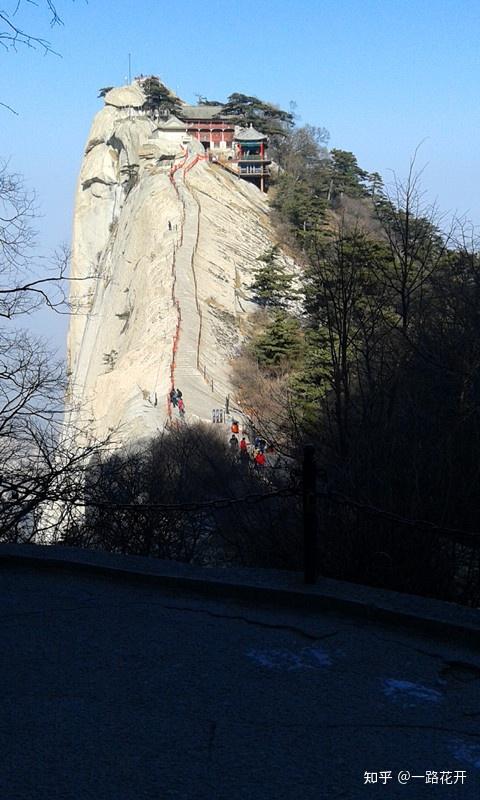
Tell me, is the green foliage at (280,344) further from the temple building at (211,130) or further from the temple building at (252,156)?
the temple building at (211,130)

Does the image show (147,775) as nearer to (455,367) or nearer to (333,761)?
(333,761)

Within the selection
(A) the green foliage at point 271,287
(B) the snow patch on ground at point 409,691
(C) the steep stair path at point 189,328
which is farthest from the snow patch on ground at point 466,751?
(A) the green foliage at point 271,287

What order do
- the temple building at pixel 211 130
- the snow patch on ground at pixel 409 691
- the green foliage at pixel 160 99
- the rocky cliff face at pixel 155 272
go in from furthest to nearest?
the temple building at pixel 211 130
the green foliage at pixel 160 99
the rocky cliff face at pixel 155 272
the snow patch on ground at pixel 409 691

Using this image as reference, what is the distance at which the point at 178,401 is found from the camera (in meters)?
37.9

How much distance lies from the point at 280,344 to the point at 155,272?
37.6 ft

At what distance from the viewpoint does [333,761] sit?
369 centimetres

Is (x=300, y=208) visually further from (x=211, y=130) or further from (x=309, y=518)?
(x=309, y=518)

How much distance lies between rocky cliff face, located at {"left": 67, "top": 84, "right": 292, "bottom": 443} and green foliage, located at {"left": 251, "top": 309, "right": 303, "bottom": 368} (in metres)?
1.97

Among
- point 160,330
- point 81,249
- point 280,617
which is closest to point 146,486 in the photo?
point 280,617

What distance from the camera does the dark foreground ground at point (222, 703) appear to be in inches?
140

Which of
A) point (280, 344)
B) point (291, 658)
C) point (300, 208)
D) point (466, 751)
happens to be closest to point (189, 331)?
point (280, 344)

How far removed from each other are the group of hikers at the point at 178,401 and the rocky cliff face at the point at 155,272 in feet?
1.09

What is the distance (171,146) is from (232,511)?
71.5 m

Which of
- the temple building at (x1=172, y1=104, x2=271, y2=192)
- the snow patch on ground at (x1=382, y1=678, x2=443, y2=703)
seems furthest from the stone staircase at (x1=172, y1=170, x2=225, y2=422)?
the snow patch on ground at (x1=382, y1=678, x2=443, y2=703)
